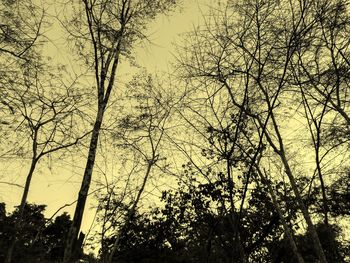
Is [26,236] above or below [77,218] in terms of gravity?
above

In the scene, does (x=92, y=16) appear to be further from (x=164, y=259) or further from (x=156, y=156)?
(x=164, y=259)

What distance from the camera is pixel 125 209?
16.9m

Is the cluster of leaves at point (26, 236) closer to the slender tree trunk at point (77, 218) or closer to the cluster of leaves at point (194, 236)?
the cluster of leaves at point (194, 236)

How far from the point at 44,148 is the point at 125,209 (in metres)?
5.39

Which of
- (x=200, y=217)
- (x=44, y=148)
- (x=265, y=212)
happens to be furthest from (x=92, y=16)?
(x=265, y=212)

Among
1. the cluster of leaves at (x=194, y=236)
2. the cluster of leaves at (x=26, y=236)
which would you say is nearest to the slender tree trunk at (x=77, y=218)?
the cluster of leaves at (x=194, y=236)

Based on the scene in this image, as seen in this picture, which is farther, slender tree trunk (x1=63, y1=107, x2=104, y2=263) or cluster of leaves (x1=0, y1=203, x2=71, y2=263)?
cluster of leaves (x1=0, y1=203, x2=71, y2=263)

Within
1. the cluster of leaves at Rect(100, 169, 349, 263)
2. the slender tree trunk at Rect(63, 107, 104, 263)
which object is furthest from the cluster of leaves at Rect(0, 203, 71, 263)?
the slender tree trunk at Rect(63, 107, 104, 263)

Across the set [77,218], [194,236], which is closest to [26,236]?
[194,236]

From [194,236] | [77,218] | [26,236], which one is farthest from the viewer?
[26,236]

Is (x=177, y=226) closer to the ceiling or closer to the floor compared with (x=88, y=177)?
closer to the ceiling

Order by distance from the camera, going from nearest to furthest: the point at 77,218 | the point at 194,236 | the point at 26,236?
the point at 77,218 < the point at 194,236 < the point at 26,236

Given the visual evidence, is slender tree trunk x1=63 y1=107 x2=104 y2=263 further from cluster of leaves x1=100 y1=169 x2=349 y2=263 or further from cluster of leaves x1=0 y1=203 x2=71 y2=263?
cluster of leaves x1=0 y1=203 x2=71 y2=263

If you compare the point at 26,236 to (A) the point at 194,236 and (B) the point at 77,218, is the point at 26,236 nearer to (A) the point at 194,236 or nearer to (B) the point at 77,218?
(A) the point at 194,236
